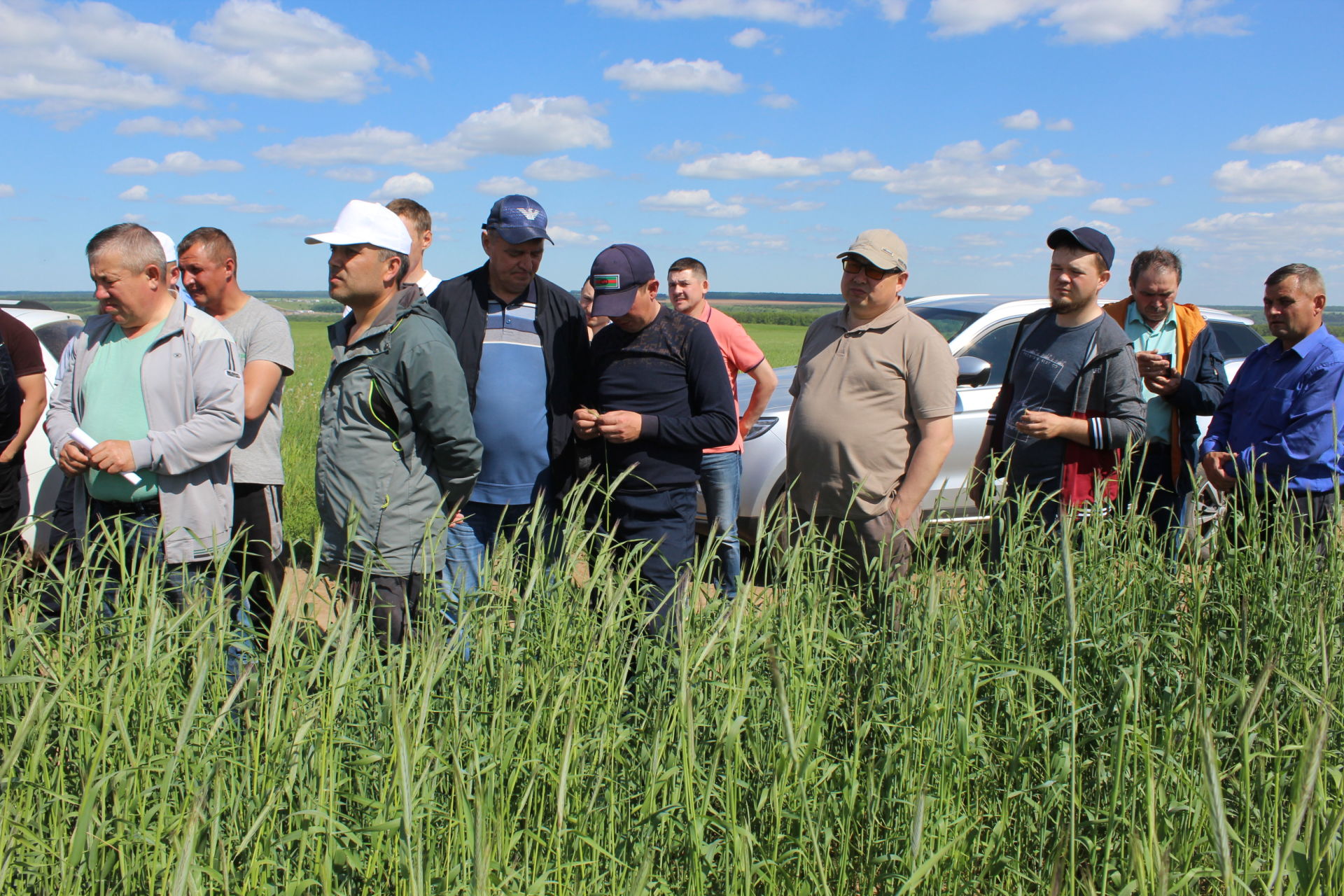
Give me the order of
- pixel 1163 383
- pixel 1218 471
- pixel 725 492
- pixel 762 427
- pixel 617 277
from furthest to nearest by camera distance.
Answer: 1. pixel 762 427
2. pixel 725 492
3. pixel 1163 383
4. pixel 1218 471
5. pixel 617 277

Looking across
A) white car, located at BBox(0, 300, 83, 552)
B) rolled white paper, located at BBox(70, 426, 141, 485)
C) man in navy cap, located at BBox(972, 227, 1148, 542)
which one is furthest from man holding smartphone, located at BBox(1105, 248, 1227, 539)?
white car, located at BBox(0, 300, 83, 552)

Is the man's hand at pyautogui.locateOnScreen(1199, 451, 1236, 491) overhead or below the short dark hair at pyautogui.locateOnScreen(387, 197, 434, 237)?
below

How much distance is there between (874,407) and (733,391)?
44.5 inches

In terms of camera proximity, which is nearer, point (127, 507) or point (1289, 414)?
point (127, 507)

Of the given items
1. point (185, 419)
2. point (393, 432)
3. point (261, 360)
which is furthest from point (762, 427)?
point (185, 419)

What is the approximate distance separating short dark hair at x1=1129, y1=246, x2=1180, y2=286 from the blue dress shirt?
1.81 feet

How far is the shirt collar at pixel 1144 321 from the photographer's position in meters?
4.64

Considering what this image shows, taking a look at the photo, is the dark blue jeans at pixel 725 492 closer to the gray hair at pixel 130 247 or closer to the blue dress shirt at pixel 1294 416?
the blue dress shirt at pixel 1294 416

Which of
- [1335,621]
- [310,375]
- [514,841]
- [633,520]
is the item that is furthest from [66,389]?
[310,375]

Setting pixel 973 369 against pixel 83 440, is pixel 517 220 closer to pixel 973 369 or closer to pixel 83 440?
pixel 83 440

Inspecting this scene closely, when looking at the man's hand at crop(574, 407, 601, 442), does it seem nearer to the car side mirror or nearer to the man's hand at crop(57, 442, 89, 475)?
the man's hand at crop(57, 442, 89, 475)

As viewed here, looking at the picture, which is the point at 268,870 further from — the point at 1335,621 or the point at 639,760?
the point at 1335,621

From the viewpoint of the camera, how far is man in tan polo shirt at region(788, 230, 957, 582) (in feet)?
11.6

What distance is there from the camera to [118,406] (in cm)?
333
